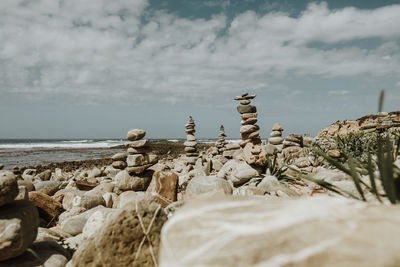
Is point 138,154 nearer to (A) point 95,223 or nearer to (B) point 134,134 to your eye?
(B) point 134,134

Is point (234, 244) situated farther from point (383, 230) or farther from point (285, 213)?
point (383, 230)

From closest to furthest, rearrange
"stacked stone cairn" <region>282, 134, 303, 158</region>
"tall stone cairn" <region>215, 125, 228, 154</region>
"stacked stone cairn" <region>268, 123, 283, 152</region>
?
"stacked stone cairn" <region>282, 134, 303, 158</region>
"stacked stone cairn" <region>268, 123, 283, 152</region>
"tall stone cairn" <region>215, 125, 228, 154</region>

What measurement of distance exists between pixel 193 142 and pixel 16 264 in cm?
1269

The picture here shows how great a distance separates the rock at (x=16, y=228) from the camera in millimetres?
2891

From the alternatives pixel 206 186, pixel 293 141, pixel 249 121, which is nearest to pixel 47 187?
pixel 206 186

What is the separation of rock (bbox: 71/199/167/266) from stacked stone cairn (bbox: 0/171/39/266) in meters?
0.75

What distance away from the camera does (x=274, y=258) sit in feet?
4.05

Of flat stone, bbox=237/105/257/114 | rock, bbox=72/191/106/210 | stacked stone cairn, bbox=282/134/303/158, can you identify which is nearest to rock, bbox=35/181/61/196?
rock, bbox=72/191/106/210

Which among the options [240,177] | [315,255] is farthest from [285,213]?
[240,177]

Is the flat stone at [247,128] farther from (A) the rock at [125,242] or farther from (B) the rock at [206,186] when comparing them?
(A) the rock at [125,242]

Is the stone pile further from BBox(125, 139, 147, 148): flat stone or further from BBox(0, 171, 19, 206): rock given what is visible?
BBox(0, 171, 19, 206): rock

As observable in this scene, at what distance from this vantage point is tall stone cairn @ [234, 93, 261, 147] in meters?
10.4

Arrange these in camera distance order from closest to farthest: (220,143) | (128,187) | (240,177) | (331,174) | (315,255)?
(315,255) < (331,174) < (240,177) < (128,187) < (220,143)

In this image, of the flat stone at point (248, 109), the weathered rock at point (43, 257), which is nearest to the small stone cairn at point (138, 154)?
the flat stone at point (248, 109)
